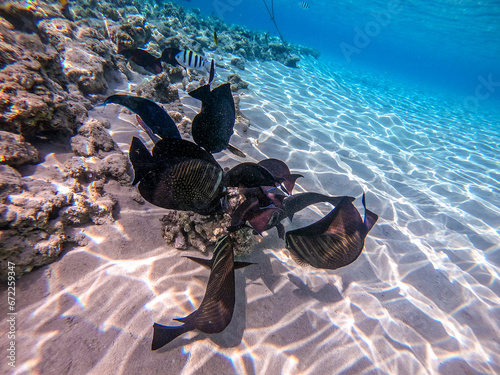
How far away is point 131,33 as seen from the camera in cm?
716

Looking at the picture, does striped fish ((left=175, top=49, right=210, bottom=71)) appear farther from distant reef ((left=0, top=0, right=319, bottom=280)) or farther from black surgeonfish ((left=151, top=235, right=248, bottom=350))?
black surgeonfish ((left=151, top=235, right=248, bottom=350))

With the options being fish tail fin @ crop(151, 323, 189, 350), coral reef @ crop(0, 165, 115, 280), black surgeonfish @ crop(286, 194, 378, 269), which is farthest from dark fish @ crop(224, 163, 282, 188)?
coral reef @ crop(0, 165, 115, 280)

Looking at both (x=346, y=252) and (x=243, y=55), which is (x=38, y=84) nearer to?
(x=346, y=252)

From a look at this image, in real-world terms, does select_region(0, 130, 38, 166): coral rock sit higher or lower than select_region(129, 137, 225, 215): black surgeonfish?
lower

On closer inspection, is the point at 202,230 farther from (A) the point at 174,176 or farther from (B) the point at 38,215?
(B) the point at 38,215

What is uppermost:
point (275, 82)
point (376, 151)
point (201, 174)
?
point (275, 82)

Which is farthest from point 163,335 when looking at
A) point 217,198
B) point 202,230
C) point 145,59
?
point 145,59

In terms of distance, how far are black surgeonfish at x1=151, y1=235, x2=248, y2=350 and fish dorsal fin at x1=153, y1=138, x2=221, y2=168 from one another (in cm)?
85

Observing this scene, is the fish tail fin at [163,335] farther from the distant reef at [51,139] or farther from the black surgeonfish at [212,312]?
the distant reef at [51,139]

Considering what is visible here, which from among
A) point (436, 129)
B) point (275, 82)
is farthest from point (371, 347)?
point (436, 129)

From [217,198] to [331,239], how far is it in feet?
3.57

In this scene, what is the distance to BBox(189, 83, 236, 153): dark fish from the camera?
2.17 metres

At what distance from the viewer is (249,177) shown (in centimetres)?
209

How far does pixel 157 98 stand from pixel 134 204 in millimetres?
3567
